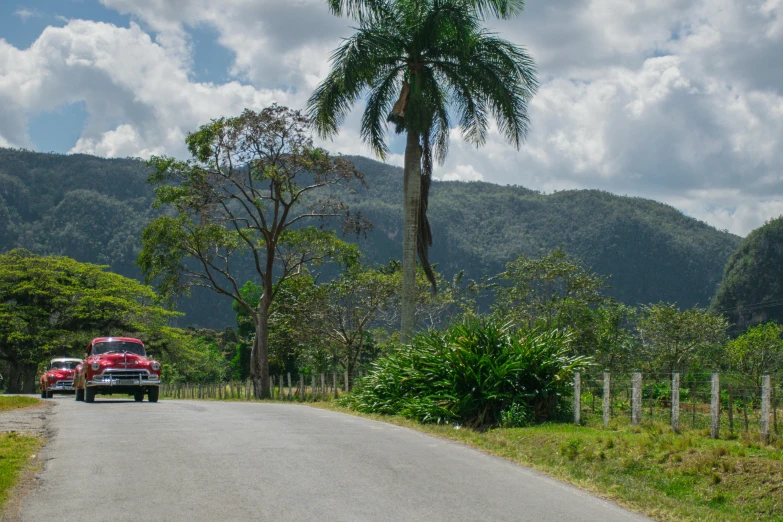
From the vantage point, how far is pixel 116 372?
2391cm

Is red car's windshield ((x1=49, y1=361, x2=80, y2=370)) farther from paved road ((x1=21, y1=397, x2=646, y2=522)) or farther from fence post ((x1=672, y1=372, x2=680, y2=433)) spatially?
fence post ((x1=672, y1=372, x2=680, y2=433))

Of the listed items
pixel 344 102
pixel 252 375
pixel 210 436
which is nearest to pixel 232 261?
pixel 252 375

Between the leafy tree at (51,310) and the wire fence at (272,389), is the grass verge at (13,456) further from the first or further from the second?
the leafy tree at (51,310)

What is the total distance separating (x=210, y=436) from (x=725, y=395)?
29.7ft

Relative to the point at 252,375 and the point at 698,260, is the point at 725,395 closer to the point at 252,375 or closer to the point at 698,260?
the point at 252,375

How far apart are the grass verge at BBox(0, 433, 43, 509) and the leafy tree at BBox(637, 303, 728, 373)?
30.4 metres

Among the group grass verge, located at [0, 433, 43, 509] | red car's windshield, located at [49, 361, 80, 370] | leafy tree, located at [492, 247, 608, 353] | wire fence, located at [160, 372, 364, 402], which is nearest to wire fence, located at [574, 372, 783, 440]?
grass verge, located at [0, 433, 43, 509]

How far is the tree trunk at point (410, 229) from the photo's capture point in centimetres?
2248

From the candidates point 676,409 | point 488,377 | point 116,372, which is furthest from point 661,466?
point 116,372

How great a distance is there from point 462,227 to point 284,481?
169051mm

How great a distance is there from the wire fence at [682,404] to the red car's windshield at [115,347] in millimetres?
14469

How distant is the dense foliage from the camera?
101875 millimetres

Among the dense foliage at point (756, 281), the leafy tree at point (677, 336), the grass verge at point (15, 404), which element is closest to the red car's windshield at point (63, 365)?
the grass verge at point (15, 404)

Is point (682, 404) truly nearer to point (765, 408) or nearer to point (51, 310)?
point (765, 408)
